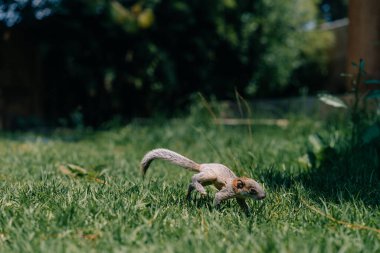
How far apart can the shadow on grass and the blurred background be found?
4.34 meters

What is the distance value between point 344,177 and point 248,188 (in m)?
1.04

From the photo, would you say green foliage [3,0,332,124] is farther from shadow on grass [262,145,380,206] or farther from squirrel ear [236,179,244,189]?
squirrel ear [236,179,244,189]

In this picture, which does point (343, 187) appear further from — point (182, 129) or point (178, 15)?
point (178, 15)

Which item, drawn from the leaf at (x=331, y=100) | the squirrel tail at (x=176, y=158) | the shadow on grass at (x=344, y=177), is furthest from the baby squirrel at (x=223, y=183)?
the leaf at (x=331, y=100)

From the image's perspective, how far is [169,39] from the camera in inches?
338

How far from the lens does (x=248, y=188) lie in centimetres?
198

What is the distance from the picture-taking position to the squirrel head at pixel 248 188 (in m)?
1.97

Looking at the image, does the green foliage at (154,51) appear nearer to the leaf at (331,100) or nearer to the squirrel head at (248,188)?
the leaf at (331,100)

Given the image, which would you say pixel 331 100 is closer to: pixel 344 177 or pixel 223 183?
pixel 344 177

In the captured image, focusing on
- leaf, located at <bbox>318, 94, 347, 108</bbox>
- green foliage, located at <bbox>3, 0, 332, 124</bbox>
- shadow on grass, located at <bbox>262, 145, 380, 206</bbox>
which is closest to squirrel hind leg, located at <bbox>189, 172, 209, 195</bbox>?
shadow on grass, located at <bbox>262, 145, 380, 206</bbox>

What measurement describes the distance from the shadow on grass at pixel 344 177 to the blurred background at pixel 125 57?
171 inches

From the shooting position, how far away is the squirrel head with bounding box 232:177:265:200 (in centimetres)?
197

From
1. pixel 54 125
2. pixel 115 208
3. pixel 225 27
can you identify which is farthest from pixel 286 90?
pixel 115 208

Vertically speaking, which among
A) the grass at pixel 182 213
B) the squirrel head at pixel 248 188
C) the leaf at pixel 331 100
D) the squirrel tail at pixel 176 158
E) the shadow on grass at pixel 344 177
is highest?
the leaf at pixel 331 100
